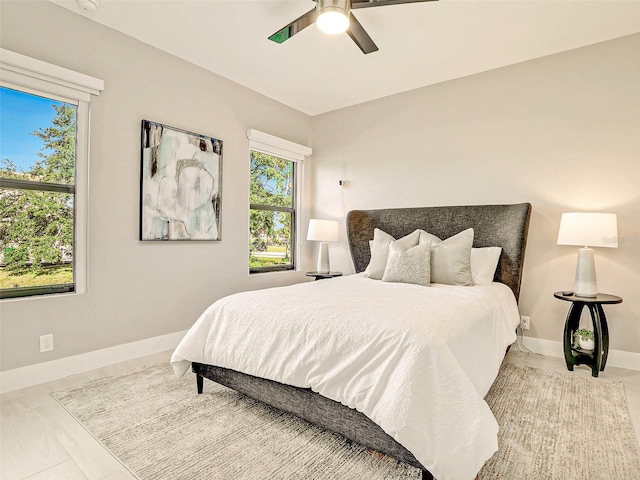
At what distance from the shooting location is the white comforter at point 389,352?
132 centimetres

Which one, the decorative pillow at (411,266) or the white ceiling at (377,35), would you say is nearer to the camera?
the white ceiling at (377,35)

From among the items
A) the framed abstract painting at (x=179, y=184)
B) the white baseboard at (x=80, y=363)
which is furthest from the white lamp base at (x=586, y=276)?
the white baseboard at (x=80, y=363)

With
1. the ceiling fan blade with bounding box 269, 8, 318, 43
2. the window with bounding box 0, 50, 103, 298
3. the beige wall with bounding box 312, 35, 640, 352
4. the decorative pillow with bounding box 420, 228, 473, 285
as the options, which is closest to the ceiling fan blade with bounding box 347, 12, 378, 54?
the ceiling fan blade with bounding box 269, 8, 318, 43

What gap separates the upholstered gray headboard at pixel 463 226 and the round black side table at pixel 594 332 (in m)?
0.48

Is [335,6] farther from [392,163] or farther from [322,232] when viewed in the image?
[322,232]

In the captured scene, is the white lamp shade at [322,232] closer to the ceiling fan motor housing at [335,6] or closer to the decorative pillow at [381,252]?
the decorative pillow at [381,252]

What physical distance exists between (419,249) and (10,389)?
312cm

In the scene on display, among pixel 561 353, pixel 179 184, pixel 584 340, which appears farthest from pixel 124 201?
pixel 561 353

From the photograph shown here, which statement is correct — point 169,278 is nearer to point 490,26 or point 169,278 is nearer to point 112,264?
point 112,264

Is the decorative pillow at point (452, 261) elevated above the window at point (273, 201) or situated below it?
below

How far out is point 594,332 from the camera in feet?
8.87

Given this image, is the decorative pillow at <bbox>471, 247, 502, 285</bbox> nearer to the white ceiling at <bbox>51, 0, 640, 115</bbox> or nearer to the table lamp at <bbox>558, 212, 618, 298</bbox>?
the table lamp at <bbox>558, 212, 618, 298</bbox>

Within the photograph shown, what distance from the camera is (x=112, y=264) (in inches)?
113

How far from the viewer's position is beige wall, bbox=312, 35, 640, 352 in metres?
2.90
